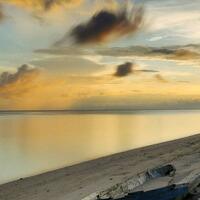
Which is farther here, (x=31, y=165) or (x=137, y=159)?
(x=31, y=165)

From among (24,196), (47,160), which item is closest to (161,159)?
(24,196)

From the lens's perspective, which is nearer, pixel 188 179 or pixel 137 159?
pixel 188 179

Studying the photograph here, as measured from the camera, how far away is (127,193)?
23.7ft

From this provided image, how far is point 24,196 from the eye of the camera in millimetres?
11312

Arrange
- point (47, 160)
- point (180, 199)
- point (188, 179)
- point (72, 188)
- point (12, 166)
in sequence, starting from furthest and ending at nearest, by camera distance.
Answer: point (47, 160) → point (12, 166) → point (72, 188) → point (188, 179) → point (180, 199)

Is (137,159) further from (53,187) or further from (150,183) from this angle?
(150,183)

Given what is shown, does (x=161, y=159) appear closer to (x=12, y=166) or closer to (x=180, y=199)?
(x=180, y=199)

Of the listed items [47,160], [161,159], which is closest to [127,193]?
[161,159]

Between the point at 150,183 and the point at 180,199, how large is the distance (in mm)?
1575

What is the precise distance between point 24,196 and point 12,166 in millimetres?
12990

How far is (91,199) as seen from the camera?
709 centimetres

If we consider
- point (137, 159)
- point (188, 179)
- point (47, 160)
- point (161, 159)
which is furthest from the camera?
point (47, 160)

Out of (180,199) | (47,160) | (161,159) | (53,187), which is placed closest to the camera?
(180,199)

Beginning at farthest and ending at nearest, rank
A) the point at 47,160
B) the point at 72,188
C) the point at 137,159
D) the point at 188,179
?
the point at 47,160 → the point at 137,159 → the point at 72,188 → the point at 188,179
